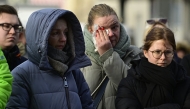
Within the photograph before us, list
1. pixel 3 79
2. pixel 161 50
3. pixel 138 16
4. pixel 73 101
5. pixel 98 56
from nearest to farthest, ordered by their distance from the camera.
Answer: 1. pixel 3 79
2. pixel 73 101
3. pixel 161 50
4. pixel 98 56
5. pixel 138 16

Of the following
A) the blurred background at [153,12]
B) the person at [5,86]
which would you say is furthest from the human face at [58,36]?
the blurred background at [153,12]

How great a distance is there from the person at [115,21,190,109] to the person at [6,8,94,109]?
566mm

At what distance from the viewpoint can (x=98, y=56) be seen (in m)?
5.57

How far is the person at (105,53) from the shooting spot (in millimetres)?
5402

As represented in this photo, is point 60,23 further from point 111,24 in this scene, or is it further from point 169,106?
point 169,106

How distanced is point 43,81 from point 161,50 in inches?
48.0

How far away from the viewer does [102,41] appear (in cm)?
541

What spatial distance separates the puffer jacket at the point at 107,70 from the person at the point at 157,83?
0.19 meters

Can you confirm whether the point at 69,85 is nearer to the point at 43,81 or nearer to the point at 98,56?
the point at 43,81

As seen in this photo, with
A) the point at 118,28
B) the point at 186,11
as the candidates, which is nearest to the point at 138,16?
the point at 186,11

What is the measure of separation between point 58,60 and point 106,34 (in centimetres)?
97

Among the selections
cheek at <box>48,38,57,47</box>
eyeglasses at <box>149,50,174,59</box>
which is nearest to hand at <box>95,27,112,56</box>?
eyeglasses at <box>149,50,174,59</box>

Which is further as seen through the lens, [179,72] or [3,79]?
[179,72]

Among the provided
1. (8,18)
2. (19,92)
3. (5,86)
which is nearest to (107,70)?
Result: (8,18)
